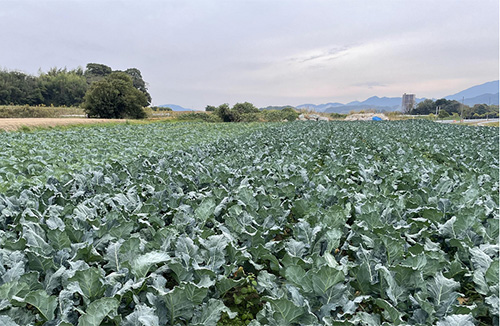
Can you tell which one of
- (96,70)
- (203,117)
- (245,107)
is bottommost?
(203,117)

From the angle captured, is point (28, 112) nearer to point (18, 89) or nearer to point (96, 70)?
point (18, 89)

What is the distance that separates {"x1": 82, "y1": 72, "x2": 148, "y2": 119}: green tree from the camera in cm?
4184

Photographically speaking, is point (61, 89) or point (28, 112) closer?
point (28, 112)

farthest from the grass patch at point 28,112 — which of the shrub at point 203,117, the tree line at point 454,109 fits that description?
the tree line at point 454,109

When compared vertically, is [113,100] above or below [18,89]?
below

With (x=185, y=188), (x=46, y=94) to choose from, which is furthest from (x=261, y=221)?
(x=46, y=94)

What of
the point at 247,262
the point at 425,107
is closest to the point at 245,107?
the point at 247,262

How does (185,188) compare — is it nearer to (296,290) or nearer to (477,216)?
(296,290)

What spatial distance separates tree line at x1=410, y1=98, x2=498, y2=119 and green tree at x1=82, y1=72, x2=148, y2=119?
72913 millimetres

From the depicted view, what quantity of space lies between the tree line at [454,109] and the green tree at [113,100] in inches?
2871

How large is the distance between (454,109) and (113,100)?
90974 mm

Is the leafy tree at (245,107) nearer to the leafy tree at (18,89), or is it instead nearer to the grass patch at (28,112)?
the grass patch at (28,112)

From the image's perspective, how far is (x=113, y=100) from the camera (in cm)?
4262

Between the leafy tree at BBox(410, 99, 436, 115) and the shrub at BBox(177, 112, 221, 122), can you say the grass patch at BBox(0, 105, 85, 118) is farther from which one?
the leafy tree at BBox(410, 99, 436, 115)
